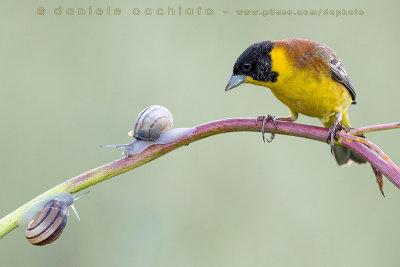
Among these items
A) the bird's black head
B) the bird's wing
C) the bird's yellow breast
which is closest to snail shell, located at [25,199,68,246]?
the bird's black head

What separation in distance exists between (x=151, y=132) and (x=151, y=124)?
0.02 metres

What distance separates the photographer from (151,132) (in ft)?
5.39

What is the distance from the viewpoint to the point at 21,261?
3.90m

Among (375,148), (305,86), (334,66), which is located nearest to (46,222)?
(375,148)

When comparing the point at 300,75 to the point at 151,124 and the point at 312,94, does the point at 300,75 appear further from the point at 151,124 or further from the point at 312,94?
the point at 151,124

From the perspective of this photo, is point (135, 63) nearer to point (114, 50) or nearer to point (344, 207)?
point (114, 50)

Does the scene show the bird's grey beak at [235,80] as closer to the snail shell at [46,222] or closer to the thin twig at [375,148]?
the thin twig at [375,148]

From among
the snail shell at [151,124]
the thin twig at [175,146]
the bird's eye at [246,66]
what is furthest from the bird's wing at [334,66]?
the snail shell at [151,124]

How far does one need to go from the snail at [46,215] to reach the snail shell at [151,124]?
0.26 meters

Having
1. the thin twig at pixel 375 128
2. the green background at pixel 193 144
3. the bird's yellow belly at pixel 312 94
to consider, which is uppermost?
the thin twig at pixel 375 128

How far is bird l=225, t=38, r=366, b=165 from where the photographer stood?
2.83 meters

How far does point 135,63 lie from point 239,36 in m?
0.85

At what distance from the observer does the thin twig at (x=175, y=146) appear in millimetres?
1492

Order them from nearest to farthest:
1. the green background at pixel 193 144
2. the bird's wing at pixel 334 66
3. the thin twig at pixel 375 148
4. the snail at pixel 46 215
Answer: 1. the thin twig at pixel 375 148
2. the snail at pixel 46 215
3. the bird's wing at pixel 334 66
4. the green background at pixel 193 144
